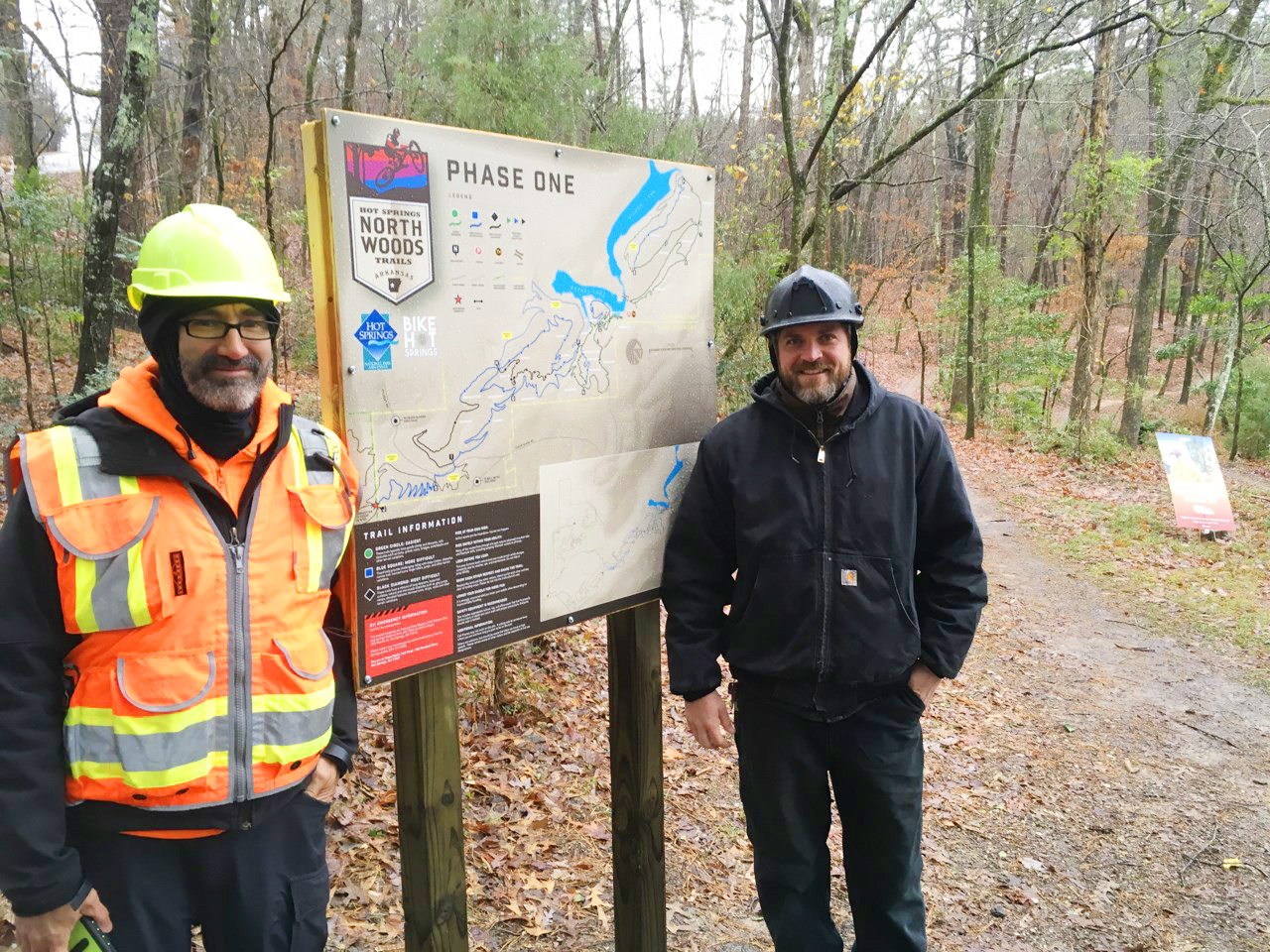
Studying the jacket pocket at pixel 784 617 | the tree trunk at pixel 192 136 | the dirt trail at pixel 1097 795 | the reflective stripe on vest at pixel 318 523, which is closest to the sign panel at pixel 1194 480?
the dirt trail at pixel 1097 795

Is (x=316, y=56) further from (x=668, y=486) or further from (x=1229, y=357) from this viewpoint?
(x=1229, y=357)

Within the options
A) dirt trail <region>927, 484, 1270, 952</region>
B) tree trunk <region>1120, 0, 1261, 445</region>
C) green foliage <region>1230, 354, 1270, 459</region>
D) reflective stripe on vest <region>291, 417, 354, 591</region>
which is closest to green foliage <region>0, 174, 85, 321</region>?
reflective stripe on vest <region>291, 417, 354, 591</region>

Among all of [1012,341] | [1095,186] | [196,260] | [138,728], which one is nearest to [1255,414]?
[1012,341]

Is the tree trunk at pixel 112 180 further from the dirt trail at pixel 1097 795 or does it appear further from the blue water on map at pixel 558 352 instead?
the dirt trail at pixel 1097 795

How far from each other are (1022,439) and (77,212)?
1658 cm

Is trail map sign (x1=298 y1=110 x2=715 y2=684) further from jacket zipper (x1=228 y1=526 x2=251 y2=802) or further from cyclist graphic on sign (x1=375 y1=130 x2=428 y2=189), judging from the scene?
jacket zipper (x1=228 y1=526 x2=251 y2=802)

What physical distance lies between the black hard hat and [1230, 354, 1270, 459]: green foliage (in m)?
18.0

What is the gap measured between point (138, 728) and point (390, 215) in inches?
48.0

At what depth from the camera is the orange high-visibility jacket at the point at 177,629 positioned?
63.6 inches

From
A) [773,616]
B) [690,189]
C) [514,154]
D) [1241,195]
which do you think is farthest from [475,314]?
[1241,195]

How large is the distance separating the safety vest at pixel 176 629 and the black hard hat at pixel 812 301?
1452 mm

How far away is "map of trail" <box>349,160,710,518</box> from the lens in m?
1.99

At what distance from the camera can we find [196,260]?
5.57ft

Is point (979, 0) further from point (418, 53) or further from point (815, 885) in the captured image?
Answer: point (815, 885)
